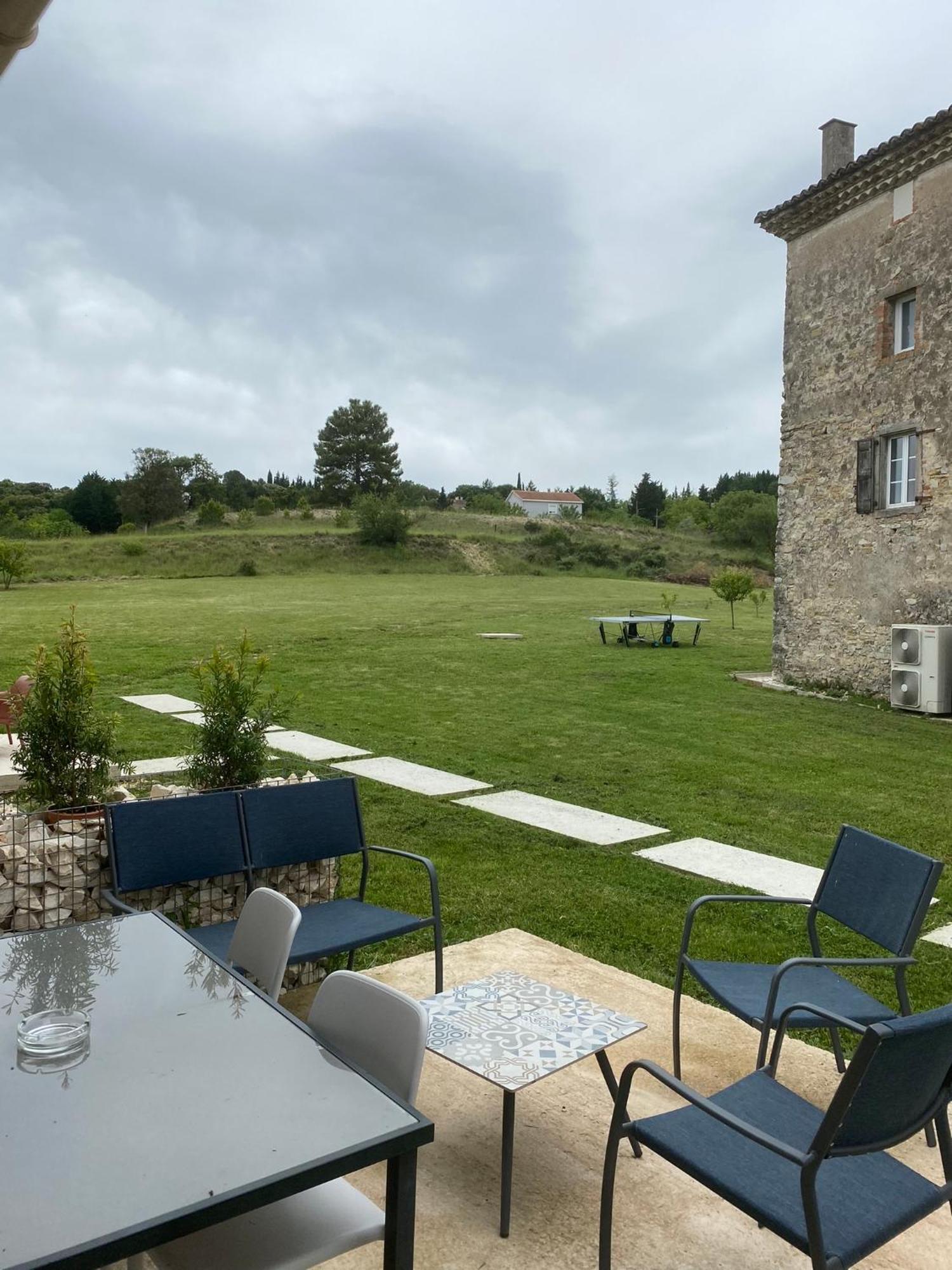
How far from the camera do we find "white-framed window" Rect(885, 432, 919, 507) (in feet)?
43.8

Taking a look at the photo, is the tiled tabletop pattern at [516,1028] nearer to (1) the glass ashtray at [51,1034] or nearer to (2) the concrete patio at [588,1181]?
(2) the concrete patio at [588,1181]

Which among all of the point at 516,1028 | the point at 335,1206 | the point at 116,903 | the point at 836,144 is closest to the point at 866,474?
the point at 836,144

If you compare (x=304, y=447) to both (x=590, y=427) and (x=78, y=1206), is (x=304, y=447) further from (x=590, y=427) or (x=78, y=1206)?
(x=78, y=1206)

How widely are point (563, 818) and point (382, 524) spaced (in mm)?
41831

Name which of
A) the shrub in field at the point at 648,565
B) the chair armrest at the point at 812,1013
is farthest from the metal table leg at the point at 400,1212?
the shrub in field at the point at 648,565

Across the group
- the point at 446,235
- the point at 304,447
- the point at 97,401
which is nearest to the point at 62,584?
the point at 97,401

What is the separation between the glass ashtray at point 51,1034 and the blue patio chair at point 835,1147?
127cm

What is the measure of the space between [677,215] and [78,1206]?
21360mm

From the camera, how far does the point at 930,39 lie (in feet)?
36.2

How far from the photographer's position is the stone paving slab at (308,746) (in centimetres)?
883

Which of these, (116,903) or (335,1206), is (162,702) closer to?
(116,903)

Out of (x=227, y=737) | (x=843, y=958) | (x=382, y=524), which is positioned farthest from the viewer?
(x=382, y=524)

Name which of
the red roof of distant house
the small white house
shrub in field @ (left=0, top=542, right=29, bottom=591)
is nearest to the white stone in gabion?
shrub in field @ (left=0, top=542, right=29, bottom=591)

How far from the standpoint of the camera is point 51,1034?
2.01 metres
